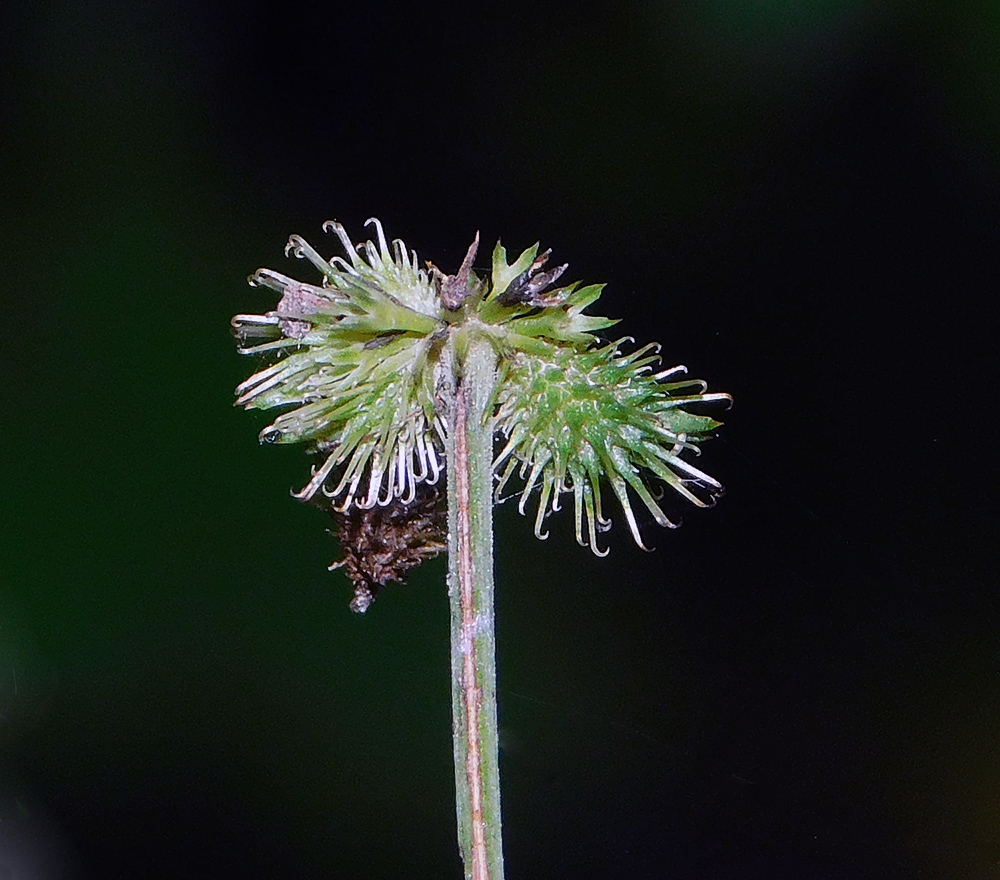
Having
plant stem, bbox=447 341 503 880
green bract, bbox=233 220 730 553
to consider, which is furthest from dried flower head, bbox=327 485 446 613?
plant stem, bbox=447 341 503 880

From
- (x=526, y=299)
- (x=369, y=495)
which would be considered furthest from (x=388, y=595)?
(x=526, y=299)

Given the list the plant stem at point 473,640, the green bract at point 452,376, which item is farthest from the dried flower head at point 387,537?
the plant stem at point 473,640

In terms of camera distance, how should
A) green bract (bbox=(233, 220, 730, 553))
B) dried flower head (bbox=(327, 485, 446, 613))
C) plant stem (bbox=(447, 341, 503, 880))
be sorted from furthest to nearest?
dried flower head (bbox=(327, 485, 446, 613))
green bract (bbox=(233, 220, 730, 553))
plant stem (bbox=(447, 341, 503, 880))

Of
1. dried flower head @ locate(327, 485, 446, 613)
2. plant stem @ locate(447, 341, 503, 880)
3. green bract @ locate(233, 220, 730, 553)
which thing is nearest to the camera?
plant stem @ locate(447, 341, 503, 880)

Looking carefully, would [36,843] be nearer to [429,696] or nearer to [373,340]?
[429,696]

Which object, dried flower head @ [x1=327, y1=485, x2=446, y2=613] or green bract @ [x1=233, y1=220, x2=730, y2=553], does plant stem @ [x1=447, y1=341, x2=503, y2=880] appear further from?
dried flower head @ [x1=327, y1=485, x2=446, y2=613]

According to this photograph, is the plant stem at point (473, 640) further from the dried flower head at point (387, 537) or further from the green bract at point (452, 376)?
the dried flower head at point (387, 537)

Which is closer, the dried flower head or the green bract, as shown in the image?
the green bract

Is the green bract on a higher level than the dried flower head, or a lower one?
higher
